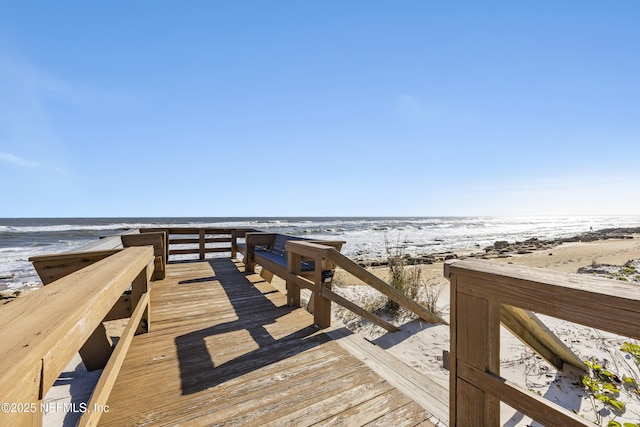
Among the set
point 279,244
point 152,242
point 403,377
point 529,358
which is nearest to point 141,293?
point 152,242

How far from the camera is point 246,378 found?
8.37 feet

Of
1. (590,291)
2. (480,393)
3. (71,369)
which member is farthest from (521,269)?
(71,369)

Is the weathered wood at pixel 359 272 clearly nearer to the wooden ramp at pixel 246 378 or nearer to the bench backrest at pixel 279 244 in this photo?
the wooden ramp at pixel 246 378

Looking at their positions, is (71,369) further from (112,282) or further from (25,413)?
(25,413)

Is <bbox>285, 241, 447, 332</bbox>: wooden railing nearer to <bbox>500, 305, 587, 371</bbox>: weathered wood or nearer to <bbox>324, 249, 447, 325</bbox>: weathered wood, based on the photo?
<bbox>324, 249, 447, 325</bbox>: weathered wood

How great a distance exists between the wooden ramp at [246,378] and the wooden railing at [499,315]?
734mm

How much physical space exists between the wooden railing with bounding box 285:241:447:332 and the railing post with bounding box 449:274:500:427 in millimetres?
1575

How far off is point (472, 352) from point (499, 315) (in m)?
0.23

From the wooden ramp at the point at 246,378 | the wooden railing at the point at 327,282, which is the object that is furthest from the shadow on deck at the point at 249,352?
the wooden railing at the point at 327,282

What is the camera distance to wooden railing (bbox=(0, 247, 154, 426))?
739 mm

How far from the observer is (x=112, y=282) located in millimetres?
1684

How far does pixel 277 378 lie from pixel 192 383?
69 cm

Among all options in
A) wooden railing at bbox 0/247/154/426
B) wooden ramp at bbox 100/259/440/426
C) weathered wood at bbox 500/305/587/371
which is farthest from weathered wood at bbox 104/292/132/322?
weathered wood at bbox 500/305/587/371

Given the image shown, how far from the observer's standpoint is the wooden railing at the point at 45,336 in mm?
739
